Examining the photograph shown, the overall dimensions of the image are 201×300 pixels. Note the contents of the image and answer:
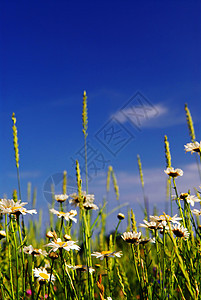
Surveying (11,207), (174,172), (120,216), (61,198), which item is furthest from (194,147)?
(11,207)

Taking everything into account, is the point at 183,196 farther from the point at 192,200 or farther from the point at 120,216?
the point at 120,216

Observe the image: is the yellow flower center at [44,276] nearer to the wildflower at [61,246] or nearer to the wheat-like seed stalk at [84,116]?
the wildflower at [61,246]

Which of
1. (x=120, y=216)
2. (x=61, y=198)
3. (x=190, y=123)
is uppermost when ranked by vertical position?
(x=190, y=123)

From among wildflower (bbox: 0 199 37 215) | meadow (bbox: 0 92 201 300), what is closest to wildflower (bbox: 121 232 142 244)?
meadow (bbox: 0 92 201 300)

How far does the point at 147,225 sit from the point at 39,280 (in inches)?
21.8

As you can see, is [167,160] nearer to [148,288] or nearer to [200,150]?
[200,150]

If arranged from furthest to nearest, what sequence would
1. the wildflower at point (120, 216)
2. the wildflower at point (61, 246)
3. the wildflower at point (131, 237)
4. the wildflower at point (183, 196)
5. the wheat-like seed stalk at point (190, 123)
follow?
1. the wheat-like seed stalk at point (190, 123)
2. the wildflower at point (120, 216)
3. the wildflower at point (183, 196)
4. the wildflower at point (131, 237)
5. the wildflower at point (61, 246)

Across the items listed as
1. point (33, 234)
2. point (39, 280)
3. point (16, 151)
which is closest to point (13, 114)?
point (16, 151)

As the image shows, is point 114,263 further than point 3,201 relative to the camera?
Yes

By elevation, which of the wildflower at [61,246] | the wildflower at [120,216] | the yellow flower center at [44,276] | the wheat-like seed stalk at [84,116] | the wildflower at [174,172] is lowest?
Answer: the yellow flower center at [44,276]

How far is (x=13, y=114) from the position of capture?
5.36 ft

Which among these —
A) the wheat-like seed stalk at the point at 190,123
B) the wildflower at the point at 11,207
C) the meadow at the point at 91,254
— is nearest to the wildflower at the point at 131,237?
the meadow at the point at 91,254

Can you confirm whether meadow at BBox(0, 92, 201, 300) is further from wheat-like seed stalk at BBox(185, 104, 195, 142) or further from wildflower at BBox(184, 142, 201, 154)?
wheat-like seed stalk at BBox(185, 104, 195, 142)

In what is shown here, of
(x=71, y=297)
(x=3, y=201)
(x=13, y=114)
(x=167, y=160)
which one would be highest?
(x=13, y=114)
